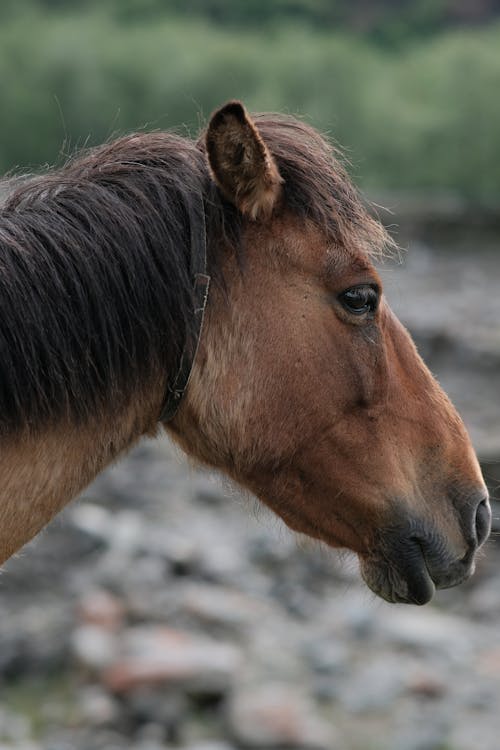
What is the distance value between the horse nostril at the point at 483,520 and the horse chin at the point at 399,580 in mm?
165

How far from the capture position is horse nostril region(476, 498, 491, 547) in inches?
102

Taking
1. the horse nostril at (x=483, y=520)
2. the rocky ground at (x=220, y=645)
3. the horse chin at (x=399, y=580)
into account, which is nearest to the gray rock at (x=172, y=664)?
the rocky ground at (x=220, y=645)

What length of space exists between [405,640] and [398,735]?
108 cm

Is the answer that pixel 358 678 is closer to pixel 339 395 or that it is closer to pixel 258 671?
pixel 258 671

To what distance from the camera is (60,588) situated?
6.04m

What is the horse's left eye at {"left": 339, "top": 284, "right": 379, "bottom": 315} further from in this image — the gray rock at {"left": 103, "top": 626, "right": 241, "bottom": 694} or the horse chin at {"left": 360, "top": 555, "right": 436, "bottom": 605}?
the gray rock at {"left": 103, "top": 626, "right": 241, "bottom": 694}

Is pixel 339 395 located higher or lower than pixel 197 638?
higher

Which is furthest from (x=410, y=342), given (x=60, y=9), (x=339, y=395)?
(x=60, y=9)

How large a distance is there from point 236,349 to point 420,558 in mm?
717

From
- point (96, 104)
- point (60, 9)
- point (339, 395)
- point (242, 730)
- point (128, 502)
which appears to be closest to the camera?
point (339, 395)

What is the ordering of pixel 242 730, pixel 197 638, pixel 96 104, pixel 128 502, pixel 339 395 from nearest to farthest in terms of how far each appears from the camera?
pixel 339 395 → pixel 242 730 → pixel 197 638 → pixel 128 502 → pixel 96 104

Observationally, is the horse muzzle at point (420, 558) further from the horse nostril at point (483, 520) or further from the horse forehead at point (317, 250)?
the horse forehead at point (317, 250)

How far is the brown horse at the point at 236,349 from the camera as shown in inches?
86.8

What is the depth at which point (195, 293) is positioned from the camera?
7.59 feet
